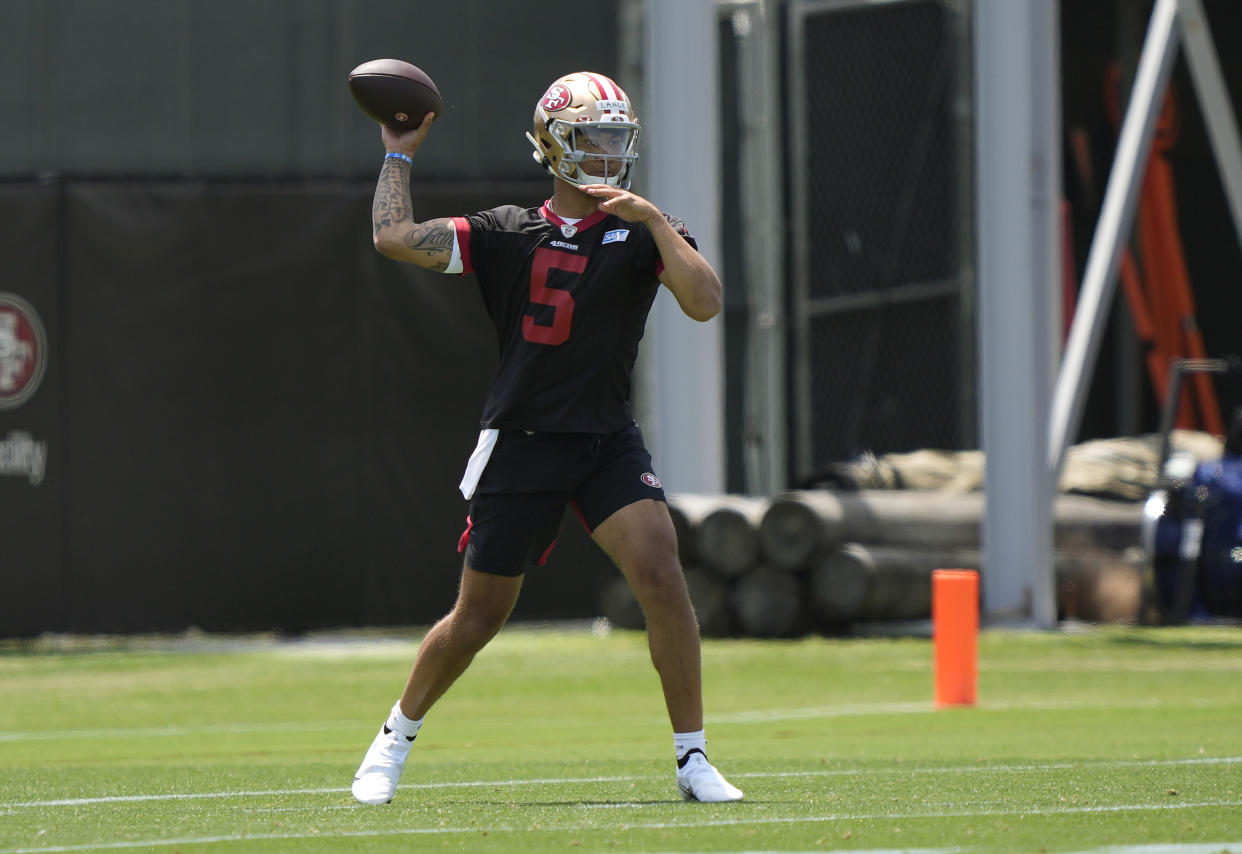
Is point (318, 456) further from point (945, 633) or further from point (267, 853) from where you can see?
point (267, 853)

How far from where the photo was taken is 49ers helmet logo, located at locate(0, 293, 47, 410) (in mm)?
15562

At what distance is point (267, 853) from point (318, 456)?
1131 centimetres

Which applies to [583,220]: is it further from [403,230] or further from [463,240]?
[403,230]

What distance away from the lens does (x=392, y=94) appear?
6168mm

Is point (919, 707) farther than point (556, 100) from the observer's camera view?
Yes

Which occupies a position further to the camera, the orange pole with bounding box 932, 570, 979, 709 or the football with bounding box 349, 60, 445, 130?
the orange pole with bounding box 932, 570, 979, 709

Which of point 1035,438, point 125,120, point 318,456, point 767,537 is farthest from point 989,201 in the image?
point 125,120

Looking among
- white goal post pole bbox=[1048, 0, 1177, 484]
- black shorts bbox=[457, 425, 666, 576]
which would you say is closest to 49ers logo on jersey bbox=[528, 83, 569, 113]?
black shorts bbox=[457, 425, 666, 576]

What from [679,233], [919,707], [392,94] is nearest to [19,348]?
[919,707]

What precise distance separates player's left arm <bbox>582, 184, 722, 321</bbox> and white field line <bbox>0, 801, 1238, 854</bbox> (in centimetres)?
142

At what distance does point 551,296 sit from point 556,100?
0.59 m

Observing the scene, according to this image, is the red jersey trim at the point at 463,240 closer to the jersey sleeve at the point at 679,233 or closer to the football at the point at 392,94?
the football at the point at 392,94

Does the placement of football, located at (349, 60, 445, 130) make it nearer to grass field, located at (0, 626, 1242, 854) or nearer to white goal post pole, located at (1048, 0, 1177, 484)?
grass field, located at (0, 626, 1242, 854)

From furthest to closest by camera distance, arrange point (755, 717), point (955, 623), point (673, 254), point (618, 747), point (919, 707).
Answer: point (919, 707) < point (755, 717) < point (955, 623) < point (618, 747) < point (673, 254)
